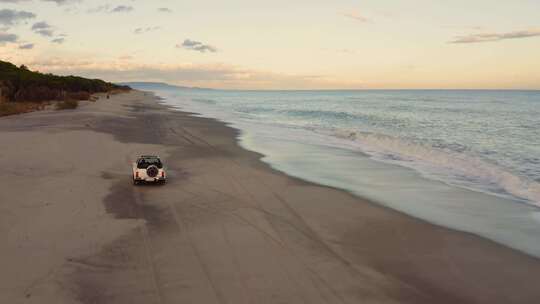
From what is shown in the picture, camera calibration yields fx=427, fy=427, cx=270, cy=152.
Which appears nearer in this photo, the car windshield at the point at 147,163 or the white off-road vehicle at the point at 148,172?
the white off-road vehicle at the point at 148,172

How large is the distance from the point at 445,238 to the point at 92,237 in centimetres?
918

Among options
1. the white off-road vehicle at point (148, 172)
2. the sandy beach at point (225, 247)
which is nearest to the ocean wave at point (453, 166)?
the sandy beach at point (225, 247)

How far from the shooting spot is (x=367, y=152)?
90.7 feet

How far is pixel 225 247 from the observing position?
10.3m

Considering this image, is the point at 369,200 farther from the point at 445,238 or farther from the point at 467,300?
the point at 467,300

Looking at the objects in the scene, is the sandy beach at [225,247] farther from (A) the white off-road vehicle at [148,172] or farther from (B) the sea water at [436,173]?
(B) the sea water at [436,173]

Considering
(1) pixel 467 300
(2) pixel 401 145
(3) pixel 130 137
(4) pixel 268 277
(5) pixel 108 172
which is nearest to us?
(1) pixel 467 300

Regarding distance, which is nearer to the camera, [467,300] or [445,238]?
[467,300]

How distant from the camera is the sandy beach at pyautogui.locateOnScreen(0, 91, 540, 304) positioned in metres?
8.14

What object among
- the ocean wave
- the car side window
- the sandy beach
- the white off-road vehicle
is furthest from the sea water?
the car side window

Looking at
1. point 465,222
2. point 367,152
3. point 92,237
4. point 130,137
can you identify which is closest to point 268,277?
point 92,237

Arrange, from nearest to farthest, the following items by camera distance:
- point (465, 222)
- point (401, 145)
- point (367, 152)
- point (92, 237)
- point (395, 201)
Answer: point (92, 237), point (465, 222), point (395, 201), point (367, 152), point (401, 145)

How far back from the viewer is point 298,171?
66.1ft

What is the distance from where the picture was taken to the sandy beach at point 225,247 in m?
8.14
